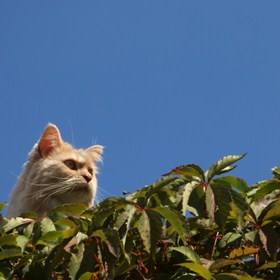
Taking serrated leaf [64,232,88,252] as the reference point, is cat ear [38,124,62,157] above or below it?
above

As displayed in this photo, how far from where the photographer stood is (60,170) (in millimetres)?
5371

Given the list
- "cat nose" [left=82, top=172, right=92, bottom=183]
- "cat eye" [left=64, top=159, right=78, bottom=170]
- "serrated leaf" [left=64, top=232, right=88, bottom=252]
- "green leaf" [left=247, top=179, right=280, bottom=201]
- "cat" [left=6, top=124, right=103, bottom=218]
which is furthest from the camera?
"cat eye" [left=64, top=159, right=78, bottom=170]

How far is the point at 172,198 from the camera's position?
2.28 m

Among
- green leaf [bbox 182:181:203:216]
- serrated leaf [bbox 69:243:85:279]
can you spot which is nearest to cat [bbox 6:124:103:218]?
Answer: green leaf [bbox 182:181:203:216]

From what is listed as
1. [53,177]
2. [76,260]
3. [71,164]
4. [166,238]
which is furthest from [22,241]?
[71,164]

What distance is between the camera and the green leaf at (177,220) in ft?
→ 6.36

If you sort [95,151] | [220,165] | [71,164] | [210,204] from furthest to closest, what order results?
[95,151] < [71,164] < [220,165] < [210,204]

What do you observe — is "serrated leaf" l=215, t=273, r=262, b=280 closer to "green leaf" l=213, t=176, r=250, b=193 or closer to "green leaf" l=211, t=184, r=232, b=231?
"green leaf" l=211, t=184, r=232, b=231

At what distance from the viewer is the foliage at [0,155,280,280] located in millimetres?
1956

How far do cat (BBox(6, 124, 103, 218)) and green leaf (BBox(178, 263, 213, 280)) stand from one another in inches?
128

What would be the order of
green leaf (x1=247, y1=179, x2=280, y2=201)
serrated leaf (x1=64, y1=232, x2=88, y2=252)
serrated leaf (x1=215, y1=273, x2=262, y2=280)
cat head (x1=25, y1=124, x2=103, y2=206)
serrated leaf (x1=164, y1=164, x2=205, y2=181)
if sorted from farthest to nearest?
cat head (x1=25, y1=124, x2=103, y2=206)
green leaf (x1=247, y1=179, x2=280, y2=201)
serrated leaf (x1=164, y1=164, x2=205, y2=181)
serrated leaf (x1=64, y1=232, x2=88, y2=252)
serrated leaf (x1=215, y1=273, x2=262, y2=280)

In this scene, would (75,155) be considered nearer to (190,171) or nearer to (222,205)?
(190,171)

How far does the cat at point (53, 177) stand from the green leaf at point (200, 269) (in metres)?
3.24

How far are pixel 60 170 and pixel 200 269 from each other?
360 cm
